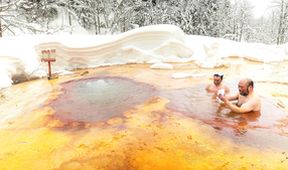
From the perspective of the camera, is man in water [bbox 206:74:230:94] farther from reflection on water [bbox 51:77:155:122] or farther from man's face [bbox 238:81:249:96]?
reflection on water [bbox 51:77:155:122]

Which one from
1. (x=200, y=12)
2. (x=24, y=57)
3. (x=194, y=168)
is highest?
(x=200, y=12)

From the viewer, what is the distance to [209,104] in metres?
5.90

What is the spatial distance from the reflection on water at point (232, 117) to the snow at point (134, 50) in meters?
2.88

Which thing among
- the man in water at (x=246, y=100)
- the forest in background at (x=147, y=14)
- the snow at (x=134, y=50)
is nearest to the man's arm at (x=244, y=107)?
the man in water at (x=246, y=100)

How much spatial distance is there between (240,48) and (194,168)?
27.5ft

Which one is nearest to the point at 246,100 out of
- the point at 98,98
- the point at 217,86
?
the point at 217,86

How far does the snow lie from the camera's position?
934 centimetres

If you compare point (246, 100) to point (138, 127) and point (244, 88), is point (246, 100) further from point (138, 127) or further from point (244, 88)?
point (138, 127)

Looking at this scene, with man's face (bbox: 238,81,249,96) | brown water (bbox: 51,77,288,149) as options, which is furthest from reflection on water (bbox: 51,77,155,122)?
man's face (bbox: 238,81,249,96)

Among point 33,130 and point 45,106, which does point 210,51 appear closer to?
point 45,106

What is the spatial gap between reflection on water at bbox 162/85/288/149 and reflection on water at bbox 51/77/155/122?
708 millimetres

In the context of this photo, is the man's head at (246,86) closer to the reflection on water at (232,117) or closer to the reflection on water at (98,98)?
the reflection on water at (232,117)

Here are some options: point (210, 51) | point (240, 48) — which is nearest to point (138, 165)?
point (210, 51)

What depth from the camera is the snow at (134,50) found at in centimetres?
934
